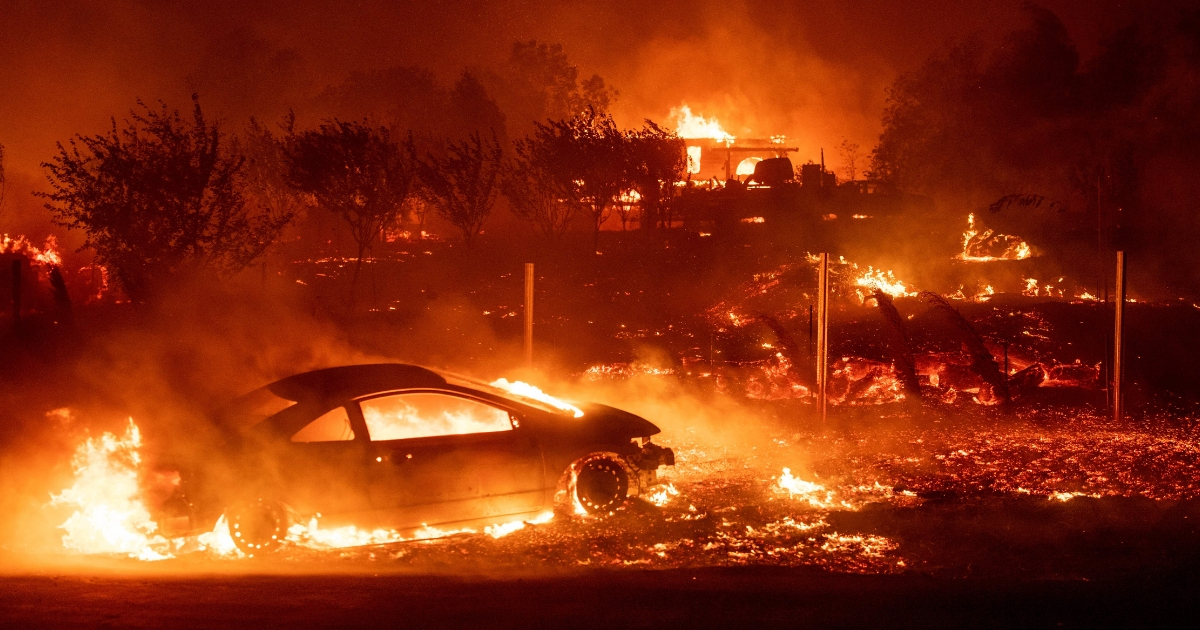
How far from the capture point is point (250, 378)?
13133 mm

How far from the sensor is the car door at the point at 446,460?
20.0 feet

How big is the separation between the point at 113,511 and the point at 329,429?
164cm

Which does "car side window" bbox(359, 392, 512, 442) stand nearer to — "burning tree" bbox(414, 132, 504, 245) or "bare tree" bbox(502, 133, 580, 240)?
"burning tree" bbox(414, 132, 504, 245)

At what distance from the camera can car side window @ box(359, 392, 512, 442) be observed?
20.5 feet

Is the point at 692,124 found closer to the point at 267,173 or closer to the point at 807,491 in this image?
the point at 267,173

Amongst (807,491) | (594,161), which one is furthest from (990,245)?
(807,491)

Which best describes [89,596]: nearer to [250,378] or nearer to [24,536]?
[24,536]

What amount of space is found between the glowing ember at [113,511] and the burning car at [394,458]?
0.54 metres

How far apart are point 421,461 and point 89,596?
207cm

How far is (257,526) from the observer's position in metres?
5.92

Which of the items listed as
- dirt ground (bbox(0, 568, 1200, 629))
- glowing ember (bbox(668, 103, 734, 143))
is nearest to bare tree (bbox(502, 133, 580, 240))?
glowing ember (bbox(668, 103, 734, 143))

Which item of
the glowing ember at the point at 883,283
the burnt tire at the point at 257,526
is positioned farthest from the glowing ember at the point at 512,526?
the glowing ember at the point at 883,283

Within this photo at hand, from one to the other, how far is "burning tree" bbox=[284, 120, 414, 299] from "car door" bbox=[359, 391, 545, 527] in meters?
17.0

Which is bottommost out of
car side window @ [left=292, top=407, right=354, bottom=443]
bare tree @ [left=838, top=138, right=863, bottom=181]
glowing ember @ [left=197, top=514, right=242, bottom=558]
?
glowing ember @ [left=197, top=514, right=242, bottom=558]
